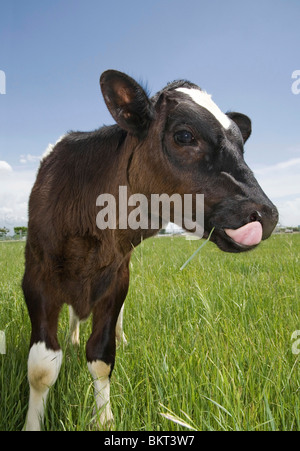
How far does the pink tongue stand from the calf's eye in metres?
0.64

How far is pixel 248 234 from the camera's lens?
7.06 ft

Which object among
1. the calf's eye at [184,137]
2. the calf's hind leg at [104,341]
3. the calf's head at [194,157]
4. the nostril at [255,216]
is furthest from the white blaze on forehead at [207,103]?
the calf's hind leg at [104,341]

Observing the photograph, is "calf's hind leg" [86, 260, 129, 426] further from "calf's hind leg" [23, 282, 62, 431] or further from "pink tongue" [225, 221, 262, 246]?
"pink tongue" [225, 221, 262, 246]

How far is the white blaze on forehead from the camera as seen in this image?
245 centimetres

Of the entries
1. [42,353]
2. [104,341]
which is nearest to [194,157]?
[104,341]

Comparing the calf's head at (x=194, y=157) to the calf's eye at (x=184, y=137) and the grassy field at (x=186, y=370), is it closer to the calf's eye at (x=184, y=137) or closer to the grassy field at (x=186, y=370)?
the calf's eye at (x=184, y=137)

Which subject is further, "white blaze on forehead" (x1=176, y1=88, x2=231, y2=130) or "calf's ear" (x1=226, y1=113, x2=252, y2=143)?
"calf's ear" (x1=226, y1=113, x2=252, y2=143)

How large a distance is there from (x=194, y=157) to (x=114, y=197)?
2.20 feet

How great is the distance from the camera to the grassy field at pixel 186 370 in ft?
6.93

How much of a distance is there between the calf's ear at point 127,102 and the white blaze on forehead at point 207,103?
303mm

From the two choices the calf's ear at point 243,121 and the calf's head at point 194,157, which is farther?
the calf's ear at point 243,121

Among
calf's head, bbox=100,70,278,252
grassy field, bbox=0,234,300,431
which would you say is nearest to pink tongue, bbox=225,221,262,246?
calf's head, bbox=100,70,278,252

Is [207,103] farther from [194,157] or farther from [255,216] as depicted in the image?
[255,216]
